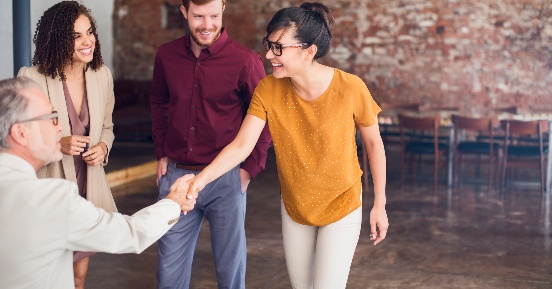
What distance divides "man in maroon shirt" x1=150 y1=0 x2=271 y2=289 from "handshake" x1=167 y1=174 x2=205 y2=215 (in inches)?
20.3

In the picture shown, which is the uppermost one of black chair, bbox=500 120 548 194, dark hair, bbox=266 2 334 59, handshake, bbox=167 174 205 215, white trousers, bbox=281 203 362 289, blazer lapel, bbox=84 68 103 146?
dark hair, bbox=266 2 334 59

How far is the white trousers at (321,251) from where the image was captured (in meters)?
2.86

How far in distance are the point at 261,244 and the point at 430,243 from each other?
134cm

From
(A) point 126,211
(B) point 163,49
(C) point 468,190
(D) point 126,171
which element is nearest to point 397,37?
(C) point 468,190

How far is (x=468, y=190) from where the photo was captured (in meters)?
8.88

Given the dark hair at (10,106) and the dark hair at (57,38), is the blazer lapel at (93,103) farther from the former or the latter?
the dark hair at (10,106)

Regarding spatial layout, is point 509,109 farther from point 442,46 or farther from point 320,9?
point 320,9

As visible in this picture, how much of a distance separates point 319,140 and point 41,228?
1144 millimetres

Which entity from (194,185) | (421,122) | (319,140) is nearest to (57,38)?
(194,185)

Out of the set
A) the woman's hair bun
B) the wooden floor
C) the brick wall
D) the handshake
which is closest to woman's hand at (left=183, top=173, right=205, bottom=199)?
the handshake

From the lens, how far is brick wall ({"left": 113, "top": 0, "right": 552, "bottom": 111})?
39.3ft

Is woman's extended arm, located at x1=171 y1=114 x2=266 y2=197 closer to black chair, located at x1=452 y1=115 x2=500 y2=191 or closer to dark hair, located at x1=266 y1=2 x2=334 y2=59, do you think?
dark hair, located at x1=266 y1=2 x2=334 y2=59

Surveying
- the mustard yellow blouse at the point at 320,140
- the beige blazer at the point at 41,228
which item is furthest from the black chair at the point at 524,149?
the beige blazer at the point at 41,228

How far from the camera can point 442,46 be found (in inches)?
485
